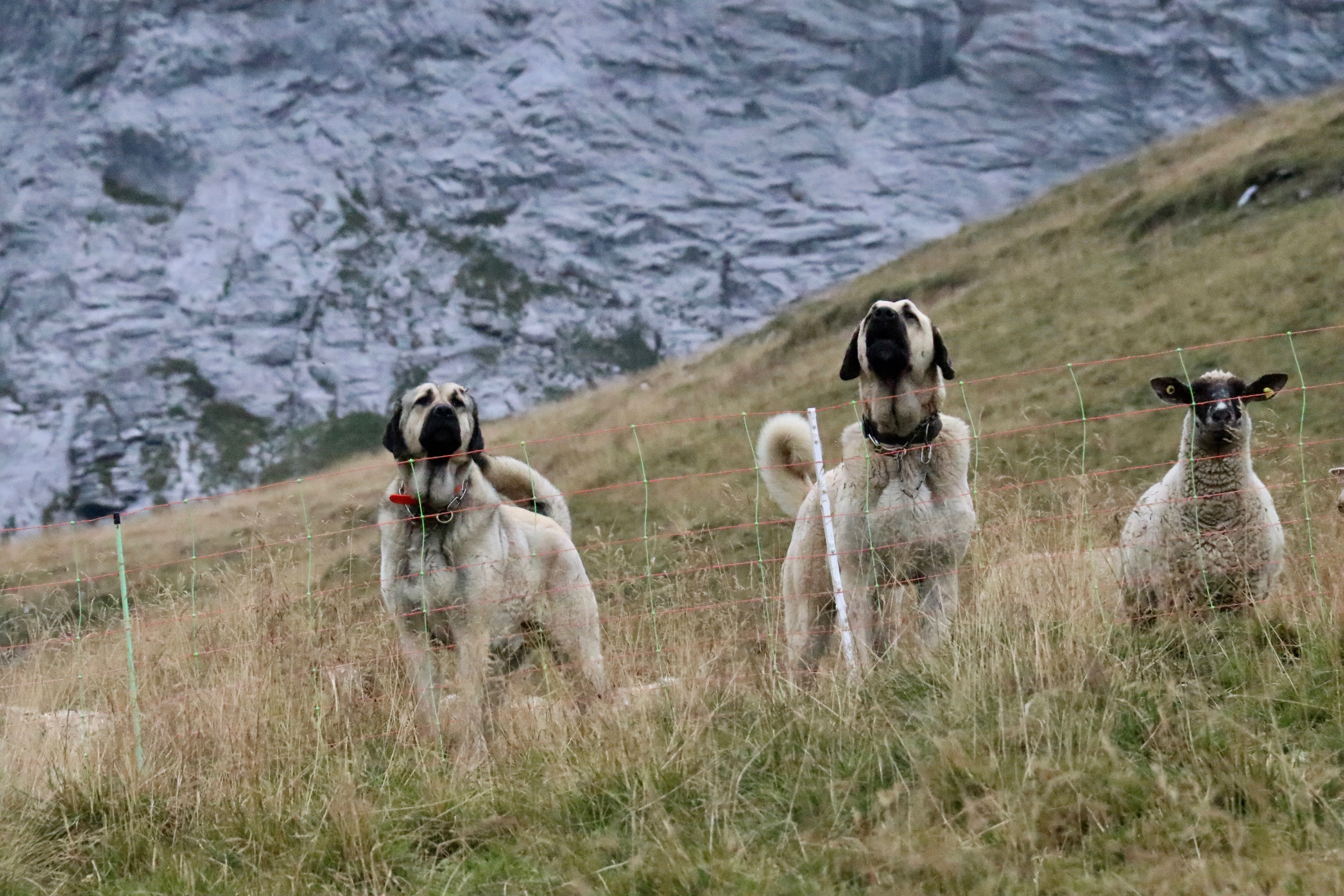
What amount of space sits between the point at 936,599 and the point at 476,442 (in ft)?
8.16

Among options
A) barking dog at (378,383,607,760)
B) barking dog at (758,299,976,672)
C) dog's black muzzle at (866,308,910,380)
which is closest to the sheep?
barking dog at (758,299,976,672)

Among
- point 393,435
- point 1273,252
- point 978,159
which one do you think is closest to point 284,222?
point 978,159

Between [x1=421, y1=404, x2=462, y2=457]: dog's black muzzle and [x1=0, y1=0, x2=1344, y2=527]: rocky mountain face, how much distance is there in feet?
167

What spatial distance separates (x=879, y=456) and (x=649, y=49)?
6872 cm

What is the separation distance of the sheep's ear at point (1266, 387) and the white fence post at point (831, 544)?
7.13 feet

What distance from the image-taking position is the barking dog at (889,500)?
606 cm

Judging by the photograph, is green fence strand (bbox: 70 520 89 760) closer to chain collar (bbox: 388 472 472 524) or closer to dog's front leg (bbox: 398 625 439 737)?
dog's front leg (bbox: 398 625 439 737)

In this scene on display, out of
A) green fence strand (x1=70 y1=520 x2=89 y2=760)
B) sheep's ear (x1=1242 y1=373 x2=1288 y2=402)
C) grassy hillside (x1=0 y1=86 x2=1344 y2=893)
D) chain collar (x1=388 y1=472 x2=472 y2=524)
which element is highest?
sheep's ear (x1=1242 y1=373 x2=1288 y2=402)

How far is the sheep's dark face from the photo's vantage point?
6387 mm

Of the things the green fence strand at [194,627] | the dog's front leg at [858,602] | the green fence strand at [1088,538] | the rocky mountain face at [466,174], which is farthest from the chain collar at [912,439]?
the rocky mountain face at [466,174]

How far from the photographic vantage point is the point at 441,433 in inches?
243

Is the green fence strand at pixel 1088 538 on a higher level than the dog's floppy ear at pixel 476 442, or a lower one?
lower

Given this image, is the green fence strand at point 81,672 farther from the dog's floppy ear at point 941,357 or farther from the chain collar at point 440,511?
the dog's floppy ear at point 941,357

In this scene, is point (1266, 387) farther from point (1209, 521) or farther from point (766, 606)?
point (766, 606)
